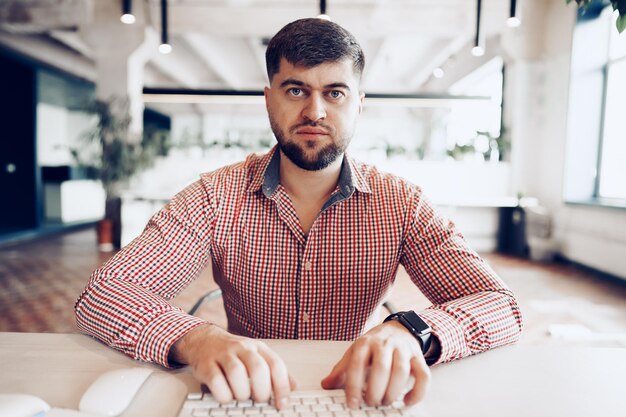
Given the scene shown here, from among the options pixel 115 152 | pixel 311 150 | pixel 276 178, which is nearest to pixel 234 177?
pixel 276 178

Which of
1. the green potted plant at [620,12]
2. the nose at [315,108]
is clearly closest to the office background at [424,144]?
→ the nose at [315,108]

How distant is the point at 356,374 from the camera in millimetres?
645

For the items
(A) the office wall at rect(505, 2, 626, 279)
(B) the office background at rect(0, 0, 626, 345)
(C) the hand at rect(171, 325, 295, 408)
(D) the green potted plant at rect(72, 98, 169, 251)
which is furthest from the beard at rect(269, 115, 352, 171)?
(D) the green potted plant at rect(72, 98, 169, 251)

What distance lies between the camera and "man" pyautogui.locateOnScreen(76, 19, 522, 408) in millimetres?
1019

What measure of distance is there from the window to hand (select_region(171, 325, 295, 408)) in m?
5.57

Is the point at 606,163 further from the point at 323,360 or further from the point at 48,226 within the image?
the point at 48,226

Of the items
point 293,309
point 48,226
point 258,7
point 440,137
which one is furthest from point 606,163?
point 48,226

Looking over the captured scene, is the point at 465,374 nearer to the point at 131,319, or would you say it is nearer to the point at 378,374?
the point at 378,374

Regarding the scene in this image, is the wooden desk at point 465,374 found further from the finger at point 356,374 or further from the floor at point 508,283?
the floor at point 508,283

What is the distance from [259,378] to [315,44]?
0.85m

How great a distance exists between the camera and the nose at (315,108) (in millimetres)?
1142

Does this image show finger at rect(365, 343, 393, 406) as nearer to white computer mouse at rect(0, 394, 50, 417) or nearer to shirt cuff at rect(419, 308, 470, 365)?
shirt cuff at rect(419, 308, 470, 365)

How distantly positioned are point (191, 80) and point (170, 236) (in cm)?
1099

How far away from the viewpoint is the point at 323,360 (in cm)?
78
